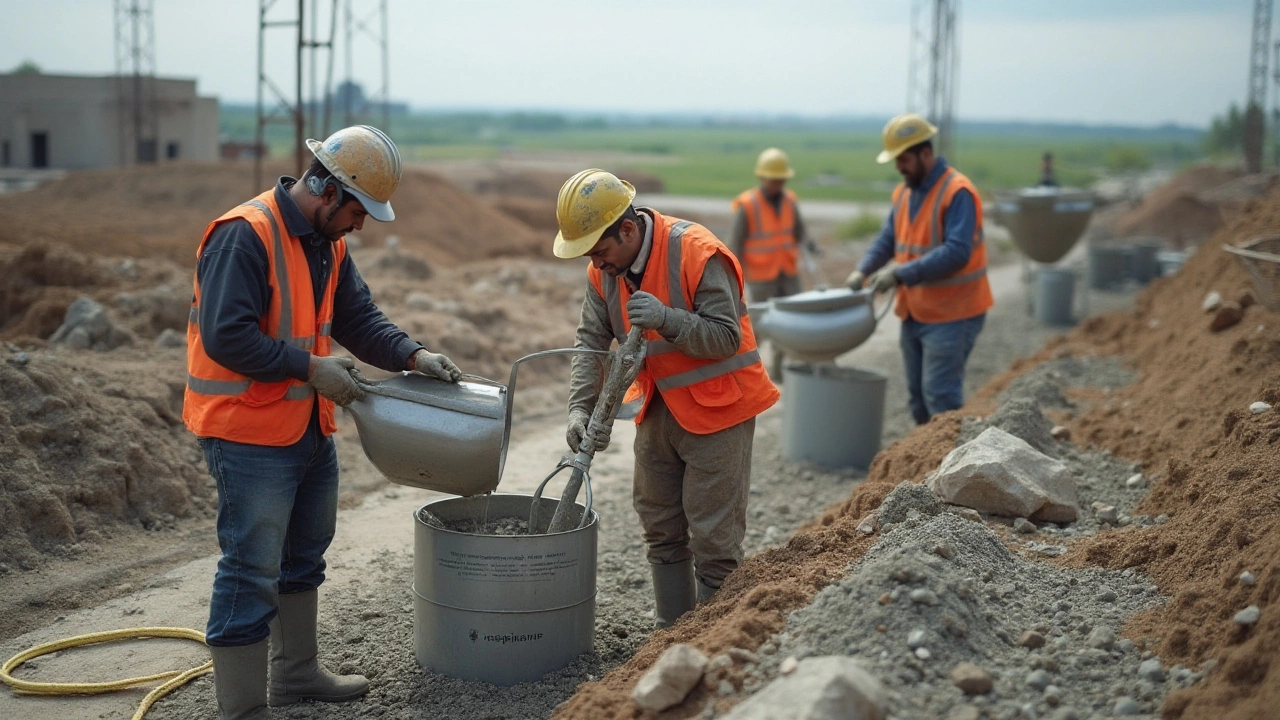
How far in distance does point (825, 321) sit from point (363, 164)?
3464mm

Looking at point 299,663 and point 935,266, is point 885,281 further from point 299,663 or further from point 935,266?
point 299,663

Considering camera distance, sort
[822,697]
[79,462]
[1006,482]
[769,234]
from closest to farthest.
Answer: [822,697]
[1006,482]
[79,462]
[769,234]

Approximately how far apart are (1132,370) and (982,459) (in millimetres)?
5033

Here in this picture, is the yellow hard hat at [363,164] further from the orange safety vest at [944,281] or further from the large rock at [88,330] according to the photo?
the large rock at [88,330]

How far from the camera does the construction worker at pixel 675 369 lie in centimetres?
384

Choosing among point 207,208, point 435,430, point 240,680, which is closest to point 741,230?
point 435,430

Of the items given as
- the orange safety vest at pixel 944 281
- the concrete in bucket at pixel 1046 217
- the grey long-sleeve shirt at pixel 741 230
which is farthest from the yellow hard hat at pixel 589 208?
the concrete in bucket at pixel 1046 217

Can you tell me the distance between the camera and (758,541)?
5.90 m

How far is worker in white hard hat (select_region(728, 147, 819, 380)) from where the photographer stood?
9039 mm

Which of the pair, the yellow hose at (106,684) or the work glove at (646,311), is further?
the yellow hose at (106,684)

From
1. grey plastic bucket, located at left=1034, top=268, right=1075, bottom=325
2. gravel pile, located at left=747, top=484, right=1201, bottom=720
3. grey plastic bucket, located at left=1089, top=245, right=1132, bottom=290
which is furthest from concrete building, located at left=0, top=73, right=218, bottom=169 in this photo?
gravel pile, located at left=747, top=484, right=1201, bottom=720

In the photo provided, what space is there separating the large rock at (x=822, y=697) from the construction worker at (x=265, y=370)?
1.59 metres

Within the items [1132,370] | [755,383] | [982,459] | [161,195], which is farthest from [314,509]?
[161,195]

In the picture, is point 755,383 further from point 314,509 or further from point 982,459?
point 314,509
